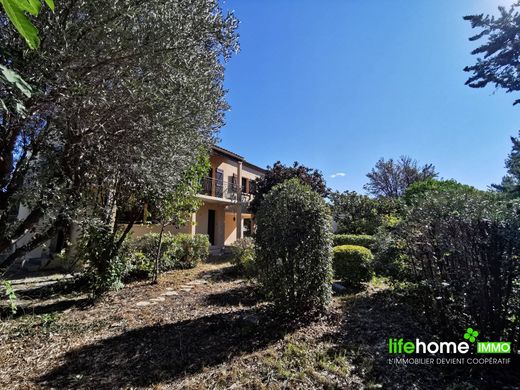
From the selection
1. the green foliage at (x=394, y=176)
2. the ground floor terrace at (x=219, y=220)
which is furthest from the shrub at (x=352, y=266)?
the green foliage at (x=394, y=176)

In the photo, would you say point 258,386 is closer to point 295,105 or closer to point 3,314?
point 3,314

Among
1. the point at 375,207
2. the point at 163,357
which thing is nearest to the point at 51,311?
the point at 163,357

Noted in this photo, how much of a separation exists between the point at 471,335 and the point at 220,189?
16.5m

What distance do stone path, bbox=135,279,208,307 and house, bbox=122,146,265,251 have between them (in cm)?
894

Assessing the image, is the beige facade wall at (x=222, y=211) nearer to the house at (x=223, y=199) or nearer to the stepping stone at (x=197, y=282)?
the house at (x=223, y=199)

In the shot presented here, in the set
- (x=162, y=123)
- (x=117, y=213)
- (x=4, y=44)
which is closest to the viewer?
(x=4, y=44)

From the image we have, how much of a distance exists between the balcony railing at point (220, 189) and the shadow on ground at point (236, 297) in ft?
35.2

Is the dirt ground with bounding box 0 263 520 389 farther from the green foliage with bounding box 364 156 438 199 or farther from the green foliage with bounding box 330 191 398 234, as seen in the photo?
the green foliage with bounding box 364 156 438 199

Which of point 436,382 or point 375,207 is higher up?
point 375,207

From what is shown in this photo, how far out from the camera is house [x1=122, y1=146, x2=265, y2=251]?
18.4 meters

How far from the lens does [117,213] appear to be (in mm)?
7934

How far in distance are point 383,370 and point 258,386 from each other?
5.38 ft

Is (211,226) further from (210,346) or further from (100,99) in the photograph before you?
(100,99)

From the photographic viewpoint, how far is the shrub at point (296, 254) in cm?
502
